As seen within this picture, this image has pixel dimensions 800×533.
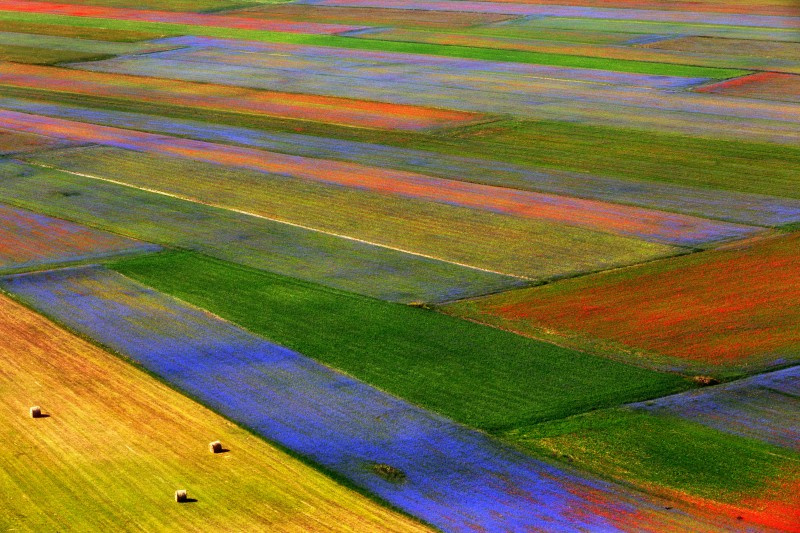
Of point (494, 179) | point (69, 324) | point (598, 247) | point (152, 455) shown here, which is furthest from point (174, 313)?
point (494, 179)

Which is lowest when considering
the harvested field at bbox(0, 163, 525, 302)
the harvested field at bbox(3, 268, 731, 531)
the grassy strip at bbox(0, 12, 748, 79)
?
the harvested field at bbox(3, 268, 731, 531)

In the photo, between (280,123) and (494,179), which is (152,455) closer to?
(494,179)

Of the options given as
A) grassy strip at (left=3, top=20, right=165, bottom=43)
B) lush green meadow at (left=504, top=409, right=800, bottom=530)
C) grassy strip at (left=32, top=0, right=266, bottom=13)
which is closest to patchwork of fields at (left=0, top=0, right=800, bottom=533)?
lush green meadow at (left=504, top=409, right=800, bottom=530)

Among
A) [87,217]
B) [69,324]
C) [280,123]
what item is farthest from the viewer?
[280,123]

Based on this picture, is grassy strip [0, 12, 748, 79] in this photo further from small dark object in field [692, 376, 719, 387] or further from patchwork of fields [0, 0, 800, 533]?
small dark object in field [692, 376, 719, 387]

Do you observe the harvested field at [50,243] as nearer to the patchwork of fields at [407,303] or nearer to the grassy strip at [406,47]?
the patchwork of fields at [407,303]

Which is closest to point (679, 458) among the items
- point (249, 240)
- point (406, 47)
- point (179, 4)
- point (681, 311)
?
point (681, 311)
